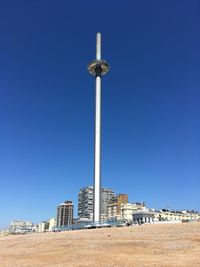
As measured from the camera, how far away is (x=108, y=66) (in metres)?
106

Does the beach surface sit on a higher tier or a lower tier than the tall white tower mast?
lower

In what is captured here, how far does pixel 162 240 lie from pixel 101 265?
13.1 m

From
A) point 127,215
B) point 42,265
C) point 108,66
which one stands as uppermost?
point 108,66

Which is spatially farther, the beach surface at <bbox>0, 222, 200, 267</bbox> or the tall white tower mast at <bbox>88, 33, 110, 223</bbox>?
the tall white tower mast at <bbox>88, 33, 110, 223</bbox>

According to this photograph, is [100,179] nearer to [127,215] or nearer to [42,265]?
[42,265]

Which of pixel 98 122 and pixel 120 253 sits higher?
pixel 98 122

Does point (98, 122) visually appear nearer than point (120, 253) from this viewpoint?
No

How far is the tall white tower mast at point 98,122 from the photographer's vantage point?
84.1 meters

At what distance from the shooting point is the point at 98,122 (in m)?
92.2

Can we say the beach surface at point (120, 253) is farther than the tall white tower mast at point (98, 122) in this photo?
No

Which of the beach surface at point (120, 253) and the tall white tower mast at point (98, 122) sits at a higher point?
the tall white tower mast at point (98, 122)

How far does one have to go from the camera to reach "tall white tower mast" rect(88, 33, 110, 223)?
84125 millimetres

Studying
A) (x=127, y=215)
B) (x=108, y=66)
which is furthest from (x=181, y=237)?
(x=127, y=215)

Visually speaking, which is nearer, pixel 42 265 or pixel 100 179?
pixel 42 265
